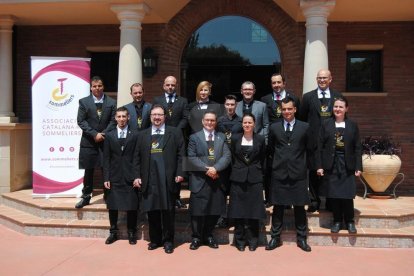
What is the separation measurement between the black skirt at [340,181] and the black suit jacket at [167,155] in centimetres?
203

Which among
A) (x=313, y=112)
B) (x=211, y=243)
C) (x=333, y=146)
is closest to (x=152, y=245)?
(x=211, y=243)

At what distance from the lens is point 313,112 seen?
21.6ft

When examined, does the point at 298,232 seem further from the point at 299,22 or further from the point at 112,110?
the point at 299,22

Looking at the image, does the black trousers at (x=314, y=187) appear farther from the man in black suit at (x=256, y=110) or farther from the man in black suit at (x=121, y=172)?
the man in black suit at (x=121, y=172)

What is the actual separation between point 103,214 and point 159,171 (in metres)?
1.55

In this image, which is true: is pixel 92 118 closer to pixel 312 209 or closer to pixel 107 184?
pixel 107 184

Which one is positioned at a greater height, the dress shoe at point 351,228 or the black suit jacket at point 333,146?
the black suit jacket at point 333,146

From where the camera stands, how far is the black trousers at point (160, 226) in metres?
6.20

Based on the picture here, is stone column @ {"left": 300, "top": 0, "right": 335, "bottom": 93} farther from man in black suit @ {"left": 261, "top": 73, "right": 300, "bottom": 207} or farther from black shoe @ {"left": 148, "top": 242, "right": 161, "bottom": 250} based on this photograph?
black shoe @ {"left": 148, "top": 242, "right": 161, "bottom": 250}

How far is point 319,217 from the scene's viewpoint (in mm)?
6723

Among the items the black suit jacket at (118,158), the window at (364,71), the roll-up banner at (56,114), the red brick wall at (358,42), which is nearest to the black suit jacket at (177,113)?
the black suit jacket at (118,158)

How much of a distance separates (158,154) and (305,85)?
109 inches

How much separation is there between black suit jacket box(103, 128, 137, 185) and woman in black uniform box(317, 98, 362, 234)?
2579 mm

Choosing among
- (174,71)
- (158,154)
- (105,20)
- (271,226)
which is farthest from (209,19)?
(271,226)
